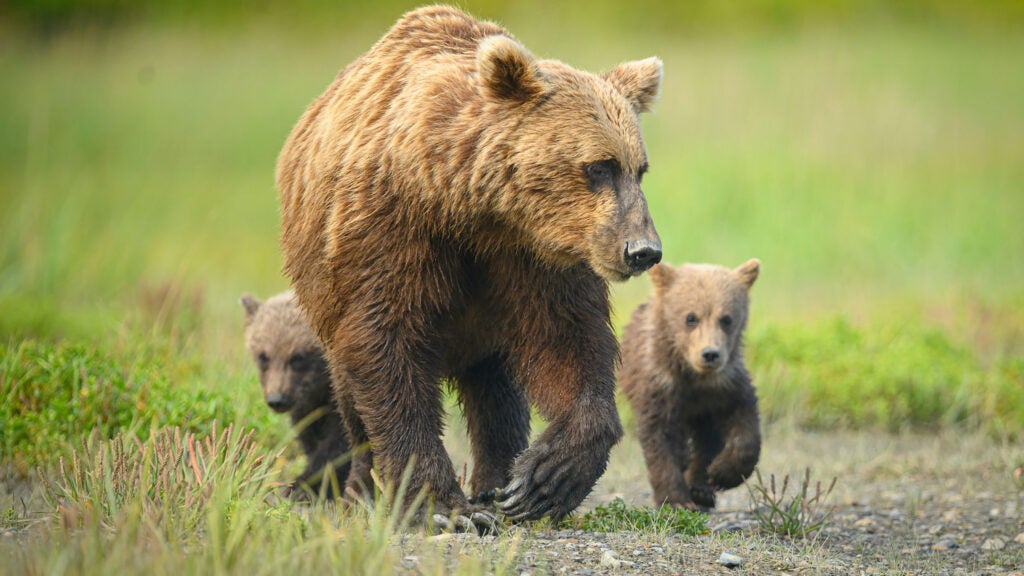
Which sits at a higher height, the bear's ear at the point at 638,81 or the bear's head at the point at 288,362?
the bear's ear at the point at 638,81

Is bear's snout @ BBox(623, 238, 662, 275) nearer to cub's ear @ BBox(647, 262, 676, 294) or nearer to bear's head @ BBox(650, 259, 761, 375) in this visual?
bear's head @ BBox(650, 259, 761, 375)

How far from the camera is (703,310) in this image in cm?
707

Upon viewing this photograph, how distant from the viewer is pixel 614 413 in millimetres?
5035

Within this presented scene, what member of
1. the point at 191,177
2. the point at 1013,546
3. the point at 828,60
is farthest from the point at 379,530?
the point at 828,60

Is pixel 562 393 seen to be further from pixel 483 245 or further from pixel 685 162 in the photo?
pixel 685 162

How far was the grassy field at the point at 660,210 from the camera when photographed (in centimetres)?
761

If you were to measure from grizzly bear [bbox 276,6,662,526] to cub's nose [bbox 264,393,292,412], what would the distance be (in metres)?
1.35

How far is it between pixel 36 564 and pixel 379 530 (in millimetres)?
1003

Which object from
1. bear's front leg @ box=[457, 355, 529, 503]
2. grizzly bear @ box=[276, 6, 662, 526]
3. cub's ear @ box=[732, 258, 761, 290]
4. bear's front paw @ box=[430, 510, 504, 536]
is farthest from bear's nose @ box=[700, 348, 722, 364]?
bear's front paw @ box=[430, 510, 504, 536]

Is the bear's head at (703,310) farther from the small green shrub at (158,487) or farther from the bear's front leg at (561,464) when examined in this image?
the small green shrub at (158,487)

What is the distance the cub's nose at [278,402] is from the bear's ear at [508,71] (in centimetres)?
259

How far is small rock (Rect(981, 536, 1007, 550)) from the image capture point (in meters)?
5.72

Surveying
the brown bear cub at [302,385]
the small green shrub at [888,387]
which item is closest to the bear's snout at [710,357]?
the brown bear cub at [302,385]

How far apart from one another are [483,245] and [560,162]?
51cm
